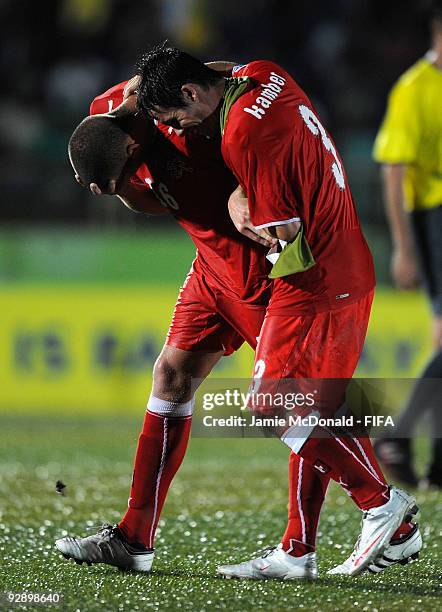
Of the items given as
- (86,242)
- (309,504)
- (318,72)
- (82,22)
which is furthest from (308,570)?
(82,22)

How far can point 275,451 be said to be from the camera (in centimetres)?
744

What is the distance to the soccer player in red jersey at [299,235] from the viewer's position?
11.2 ft

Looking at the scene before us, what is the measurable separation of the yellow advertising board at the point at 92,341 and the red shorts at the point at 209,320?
4.91m

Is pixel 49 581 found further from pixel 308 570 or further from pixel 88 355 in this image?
pixel 88 355

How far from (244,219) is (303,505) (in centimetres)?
99

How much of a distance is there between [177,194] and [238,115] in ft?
1.91

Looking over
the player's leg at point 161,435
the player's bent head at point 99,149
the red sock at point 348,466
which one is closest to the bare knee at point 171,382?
the player's leg at point 161,435

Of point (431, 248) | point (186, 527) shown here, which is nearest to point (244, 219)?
point (186, 527)

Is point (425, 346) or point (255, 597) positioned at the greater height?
point (255, 597)

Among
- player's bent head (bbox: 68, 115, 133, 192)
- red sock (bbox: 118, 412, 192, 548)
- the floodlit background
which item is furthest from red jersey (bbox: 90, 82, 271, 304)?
the floodlit background

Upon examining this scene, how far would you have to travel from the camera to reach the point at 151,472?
4.09 m

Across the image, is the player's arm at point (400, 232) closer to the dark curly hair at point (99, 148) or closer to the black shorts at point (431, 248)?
the black shorts at point (431, 248)

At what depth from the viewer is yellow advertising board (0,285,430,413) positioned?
29.9ft

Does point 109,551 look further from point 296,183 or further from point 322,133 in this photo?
point 322,133
